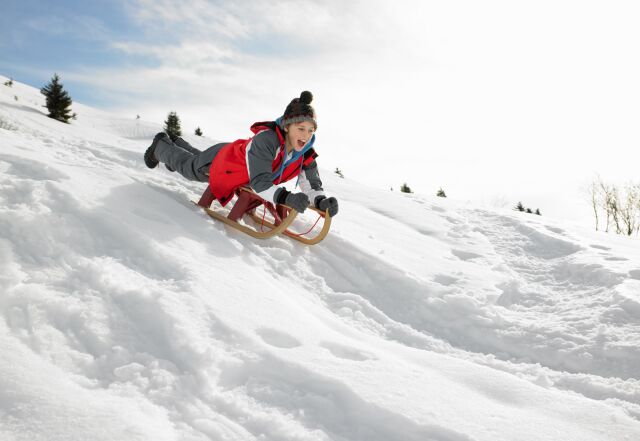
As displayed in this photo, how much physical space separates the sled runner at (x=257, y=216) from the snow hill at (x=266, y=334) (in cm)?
8

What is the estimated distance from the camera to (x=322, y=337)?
6.10 ft

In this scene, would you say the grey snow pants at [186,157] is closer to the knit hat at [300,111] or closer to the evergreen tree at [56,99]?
the knit hat at [300,111]

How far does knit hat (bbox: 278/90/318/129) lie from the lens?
3.11 m

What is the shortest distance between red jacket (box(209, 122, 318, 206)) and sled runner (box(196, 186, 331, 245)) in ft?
0.26

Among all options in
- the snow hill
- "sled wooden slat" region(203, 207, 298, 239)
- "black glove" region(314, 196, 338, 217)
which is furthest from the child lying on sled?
the snow hill

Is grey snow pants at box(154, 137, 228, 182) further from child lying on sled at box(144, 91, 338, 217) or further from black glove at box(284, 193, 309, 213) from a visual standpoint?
black glove at box(284, 193, 309, 213)

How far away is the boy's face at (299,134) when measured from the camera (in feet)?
10.3

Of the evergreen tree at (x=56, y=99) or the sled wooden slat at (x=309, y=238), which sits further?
the evergreen tree at (x=56, y=99)

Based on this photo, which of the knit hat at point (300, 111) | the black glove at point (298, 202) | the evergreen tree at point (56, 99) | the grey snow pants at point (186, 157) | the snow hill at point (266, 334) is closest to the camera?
the snow hill at point (266, 334)

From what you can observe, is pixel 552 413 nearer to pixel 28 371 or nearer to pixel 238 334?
pixel 238 334

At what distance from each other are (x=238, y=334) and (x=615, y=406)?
1.64 metres

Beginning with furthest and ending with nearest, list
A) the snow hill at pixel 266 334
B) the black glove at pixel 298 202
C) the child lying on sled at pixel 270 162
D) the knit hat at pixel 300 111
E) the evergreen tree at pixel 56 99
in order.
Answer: the evergreen tree at pixel 56 99 < the knit hat at pixel 300 111 < the child lying on sled at pixel 270 162 < the black glove at pixel 298 202 < the snow hill at pixel 266 334

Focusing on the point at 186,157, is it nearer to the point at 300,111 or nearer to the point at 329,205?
the point at 300,111

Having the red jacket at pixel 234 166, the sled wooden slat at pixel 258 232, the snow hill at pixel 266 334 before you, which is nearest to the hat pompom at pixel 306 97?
the red jacket at pixel 234 166
